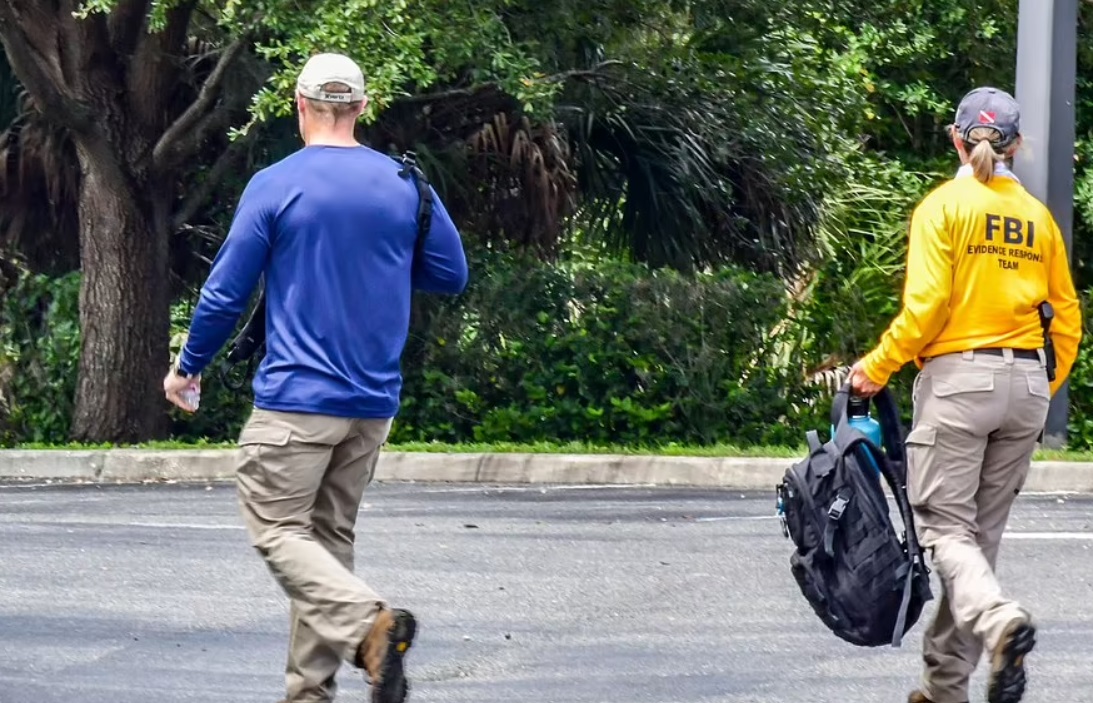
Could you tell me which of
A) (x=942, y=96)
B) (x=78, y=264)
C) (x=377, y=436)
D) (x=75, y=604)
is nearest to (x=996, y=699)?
(x=377, y=436)

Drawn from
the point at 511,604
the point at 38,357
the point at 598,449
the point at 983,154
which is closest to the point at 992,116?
the point at 983,154

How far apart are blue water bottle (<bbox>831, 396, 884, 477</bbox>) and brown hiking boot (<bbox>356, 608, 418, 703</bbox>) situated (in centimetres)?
140

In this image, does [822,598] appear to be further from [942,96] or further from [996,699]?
[942,96]

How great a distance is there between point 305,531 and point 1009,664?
1846mm

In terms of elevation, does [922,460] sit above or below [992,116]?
below

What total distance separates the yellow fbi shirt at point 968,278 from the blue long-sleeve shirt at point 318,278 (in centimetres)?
135

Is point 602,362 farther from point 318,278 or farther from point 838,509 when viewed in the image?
point 318,278

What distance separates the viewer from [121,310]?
1476cm

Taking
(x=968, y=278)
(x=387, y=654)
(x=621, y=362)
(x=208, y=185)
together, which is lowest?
(x=621, y=362)

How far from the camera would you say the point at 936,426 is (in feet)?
16.5

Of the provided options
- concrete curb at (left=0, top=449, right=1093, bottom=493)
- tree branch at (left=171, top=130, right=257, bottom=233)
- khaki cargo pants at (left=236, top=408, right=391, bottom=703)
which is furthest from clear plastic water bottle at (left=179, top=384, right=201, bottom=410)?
tree branch at (left=171, top=130, right=257, bottom=233)

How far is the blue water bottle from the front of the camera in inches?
205

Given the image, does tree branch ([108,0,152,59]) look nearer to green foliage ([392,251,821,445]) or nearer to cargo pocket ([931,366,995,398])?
green foliage ([392,251,821,445])

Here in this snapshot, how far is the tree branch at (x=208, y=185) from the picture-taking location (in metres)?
14.7
